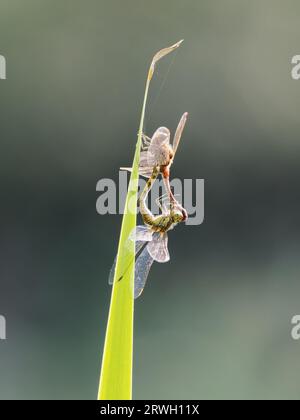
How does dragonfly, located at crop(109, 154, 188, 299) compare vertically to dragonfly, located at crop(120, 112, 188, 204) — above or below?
below

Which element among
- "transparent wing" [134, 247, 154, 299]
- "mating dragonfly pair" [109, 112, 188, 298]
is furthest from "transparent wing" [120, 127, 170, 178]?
"transparent wing" [134, 247, 154, 299]

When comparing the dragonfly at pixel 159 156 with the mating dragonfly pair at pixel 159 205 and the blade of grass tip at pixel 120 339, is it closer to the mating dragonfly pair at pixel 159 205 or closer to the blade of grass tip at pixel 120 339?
the mating dragonfly pair at pixel 159 205

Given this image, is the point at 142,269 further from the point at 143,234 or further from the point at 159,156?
the point at 159,156

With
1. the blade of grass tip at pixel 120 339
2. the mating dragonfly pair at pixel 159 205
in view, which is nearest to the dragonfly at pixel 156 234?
the mating dragonfly pair at pixel 159 205

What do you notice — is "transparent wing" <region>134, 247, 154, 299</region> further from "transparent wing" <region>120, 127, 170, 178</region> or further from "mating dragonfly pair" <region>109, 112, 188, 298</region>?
"transparent wing" <region>120, 127, 170, 178</region>

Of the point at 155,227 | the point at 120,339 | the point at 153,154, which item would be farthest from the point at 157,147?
the point at 120,339

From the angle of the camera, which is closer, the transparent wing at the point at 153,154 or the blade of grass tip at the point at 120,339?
the blade of grass tip at the point at 120,339

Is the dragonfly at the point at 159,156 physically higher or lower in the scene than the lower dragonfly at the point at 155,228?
higher
